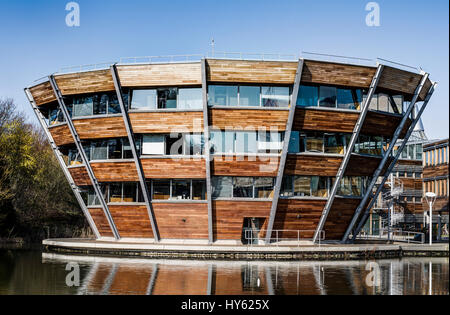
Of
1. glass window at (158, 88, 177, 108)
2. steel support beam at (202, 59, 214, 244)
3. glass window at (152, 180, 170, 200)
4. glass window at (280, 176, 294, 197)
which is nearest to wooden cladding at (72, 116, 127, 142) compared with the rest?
glass window at (158, 88, 177, 108)

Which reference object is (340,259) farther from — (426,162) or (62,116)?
(426,162)

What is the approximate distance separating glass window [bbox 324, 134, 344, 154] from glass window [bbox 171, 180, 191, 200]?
900cm

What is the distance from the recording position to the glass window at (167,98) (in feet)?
105

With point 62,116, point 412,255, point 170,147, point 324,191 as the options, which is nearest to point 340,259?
point 324,191

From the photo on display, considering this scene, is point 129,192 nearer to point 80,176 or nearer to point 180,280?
point 80,176

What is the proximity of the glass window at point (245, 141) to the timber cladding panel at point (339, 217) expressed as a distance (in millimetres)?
6514

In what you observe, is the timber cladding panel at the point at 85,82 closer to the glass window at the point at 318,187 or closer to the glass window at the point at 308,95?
the glass window at the point at 308,95

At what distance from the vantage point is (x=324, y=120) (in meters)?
32.0

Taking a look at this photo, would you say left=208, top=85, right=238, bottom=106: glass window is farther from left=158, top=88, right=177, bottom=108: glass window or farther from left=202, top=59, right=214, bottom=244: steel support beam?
left=158, top=88, right=177, bottom=108: glass window

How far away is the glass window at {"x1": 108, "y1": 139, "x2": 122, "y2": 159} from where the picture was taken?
33906mm

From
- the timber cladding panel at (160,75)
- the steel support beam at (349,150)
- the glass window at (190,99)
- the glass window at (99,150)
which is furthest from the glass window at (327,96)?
the glass window at (99,150)
